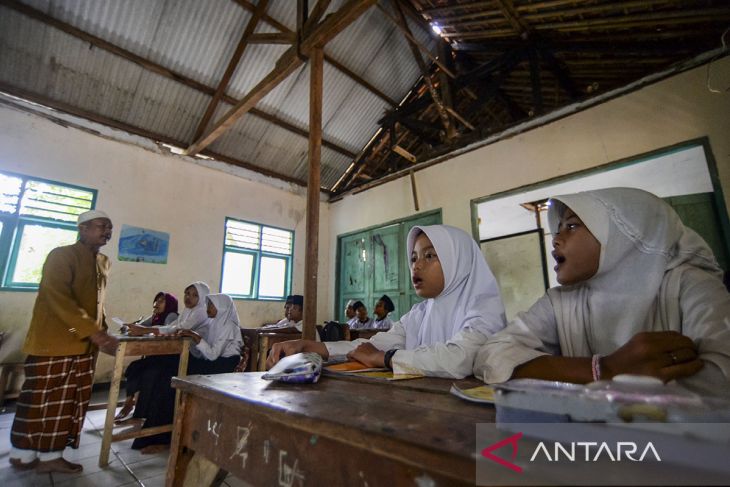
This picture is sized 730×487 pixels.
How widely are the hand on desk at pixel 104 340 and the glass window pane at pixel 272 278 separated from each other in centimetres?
383

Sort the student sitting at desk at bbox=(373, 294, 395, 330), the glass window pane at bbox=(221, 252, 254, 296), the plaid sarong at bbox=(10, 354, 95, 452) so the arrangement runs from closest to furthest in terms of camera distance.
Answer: the plaid sarong at bbox=(10, 354, 95, 452), the student sitting at desk at bbox=(373, 294, 395, 330), the glass window pane at bbox=(221, 252, 254, 296)

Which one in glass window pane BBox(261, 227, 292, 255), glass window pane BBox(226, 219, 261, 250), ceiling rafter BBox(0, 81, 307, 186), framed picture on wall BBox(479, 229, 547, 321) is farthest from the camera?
glass window pane BBox(261, 227, 292, 255)

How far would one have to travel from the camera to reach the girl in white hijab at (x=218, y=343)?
295cm

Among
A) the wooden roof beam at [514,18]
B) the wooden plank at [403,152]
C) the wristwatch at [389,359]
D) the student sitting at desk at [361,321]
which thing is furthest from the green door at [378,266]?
the wristwatch at [389,359]

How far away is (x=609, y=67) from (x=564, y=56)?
0.57m

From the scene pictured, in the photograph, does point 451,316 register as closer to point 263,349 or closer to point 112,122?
point 263,349

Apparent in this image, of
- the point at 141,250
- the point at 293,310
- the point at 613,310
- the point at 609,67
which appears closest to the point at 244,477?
the point at 613,310

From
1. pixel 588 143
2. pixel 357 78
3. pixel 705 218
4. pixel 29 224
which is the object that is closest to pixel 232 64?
pixel 357 78

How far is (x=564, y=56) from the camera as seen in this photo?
175 inches

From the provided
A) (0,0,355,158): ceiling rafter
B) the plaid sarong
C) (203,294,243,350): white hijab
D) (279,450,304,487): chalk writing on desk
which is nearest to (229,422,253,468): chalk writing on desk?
(279,450,304,487): chalk writing on desk

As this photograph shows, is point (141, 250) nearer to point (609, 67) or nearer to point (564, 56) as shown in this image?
point (564, 56)

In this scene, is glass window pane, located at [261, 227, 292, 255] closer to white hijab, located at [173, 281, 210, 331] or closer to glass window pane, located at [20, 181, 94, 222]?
glass window pane, located at [20, 181, 94, 222]

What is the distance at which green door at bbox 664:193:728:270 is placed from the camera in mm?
3014

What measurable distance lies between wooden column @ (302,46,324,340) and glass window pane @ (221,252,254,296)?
2.85 meters
